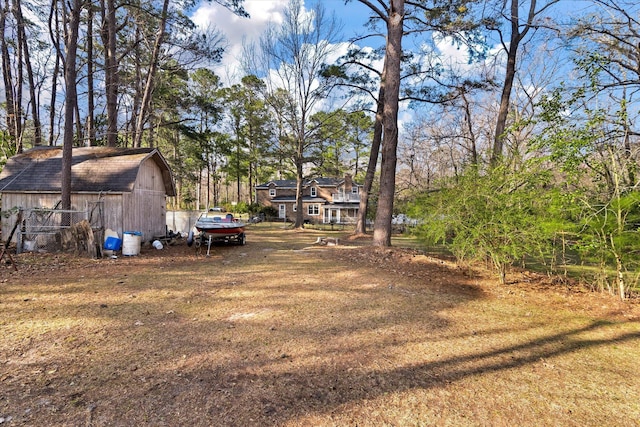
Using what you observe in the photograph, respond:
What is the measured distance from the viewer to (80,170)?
491 inches

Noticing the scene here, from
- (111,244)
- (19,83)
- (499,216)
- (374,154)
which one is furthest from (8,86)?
(499,216)

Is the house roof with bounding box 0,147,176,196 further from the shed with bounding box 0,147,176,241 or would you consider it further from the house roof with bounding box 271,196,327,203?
the house roof with bounding box 271,196,327,203

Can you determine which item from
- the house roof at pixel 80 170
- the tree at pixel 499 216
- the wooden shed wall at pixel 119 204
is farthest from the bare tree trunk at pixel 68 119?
the tree at pixel 499 216

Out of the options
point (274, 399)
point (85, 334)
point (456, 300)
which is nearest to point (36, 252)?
point (85, 334)

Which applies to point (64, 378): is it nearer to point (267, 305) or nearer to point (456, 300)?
point (267, 305)

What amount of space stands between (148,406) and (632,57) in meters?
14.4

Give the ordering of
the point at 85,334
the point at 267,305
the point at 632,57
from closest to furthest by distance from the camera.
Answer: the point at 85,334, the point at 267,305, the point at 632,57

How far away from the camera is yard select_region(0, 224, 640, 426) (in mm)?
2836

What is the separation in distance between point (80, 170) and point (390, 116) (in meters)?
12.3

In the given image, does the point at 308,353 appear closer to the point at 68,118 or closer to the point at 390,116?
the point at 390,116

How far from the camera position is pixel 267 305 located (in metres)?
5.84

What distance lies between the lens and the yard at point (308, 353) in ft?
9.30

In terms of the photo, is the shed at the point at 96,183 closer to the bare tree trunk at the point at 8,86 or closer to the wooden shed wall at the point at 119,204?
the wooden shed wall at the point at 119,204

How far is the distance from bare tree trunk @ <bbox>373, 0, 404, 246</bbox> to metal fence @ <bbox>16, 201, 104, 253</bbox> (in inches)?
382
